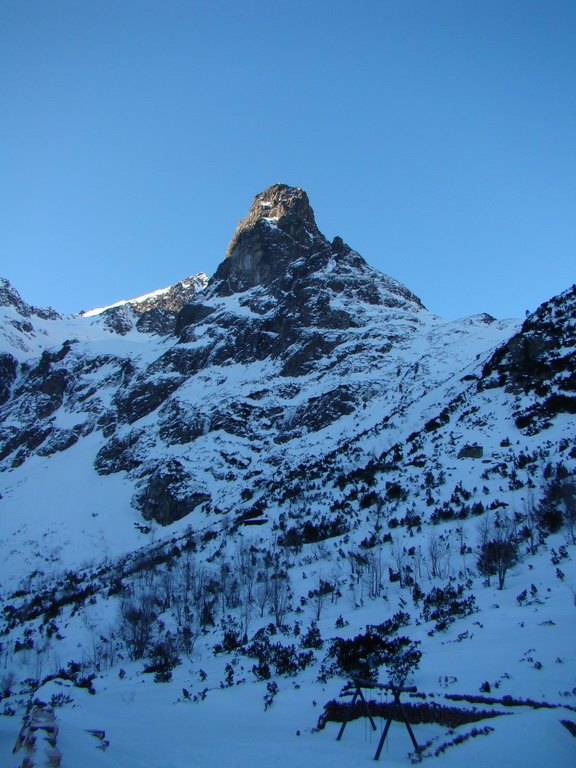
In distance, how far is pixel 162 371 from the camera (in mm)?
121312

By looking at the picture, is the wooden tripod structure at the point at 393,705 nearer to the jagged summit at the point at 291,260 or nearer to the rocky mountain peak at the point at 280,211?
the jagged summit at the point at 291,260

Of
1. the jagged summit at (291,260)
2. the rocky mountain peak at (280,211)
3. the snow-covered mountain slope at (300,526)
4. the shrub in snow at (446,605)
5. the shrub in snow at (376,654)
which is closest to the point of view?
the shrub in snow at (376,654)

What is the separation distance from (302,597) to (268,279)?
11959cm

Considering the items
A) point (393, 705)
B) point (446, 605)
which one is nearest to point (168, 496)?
point (446, 605)

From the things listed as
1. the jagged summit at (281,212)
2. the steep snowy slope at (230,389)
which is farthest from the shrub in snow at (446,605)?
the jagged summit at (281,212)

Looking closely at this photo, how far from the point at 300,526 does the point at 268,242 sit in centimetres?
11691

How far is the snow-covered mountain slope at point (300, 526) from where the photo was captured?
14.5 m

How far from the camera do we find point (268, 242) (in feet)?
483

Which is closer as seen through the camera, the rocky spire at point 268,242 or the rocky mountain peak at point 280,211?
the rocky spire at point 268,242

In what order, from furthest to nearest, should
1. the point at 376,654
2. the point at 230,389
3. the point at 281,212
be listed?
the point at 281,212 → the point at 230,389 → the point at 376,654

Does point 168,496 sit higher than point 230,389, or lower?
lower

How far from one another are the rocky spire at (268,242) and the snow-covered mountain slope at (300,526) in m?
14.8

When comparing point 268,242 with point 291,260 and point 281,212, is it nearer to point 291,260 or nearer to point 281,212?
point 291,260

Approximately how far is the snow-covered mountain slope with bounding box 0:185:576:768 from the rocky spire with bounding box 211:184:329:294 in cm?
1479
